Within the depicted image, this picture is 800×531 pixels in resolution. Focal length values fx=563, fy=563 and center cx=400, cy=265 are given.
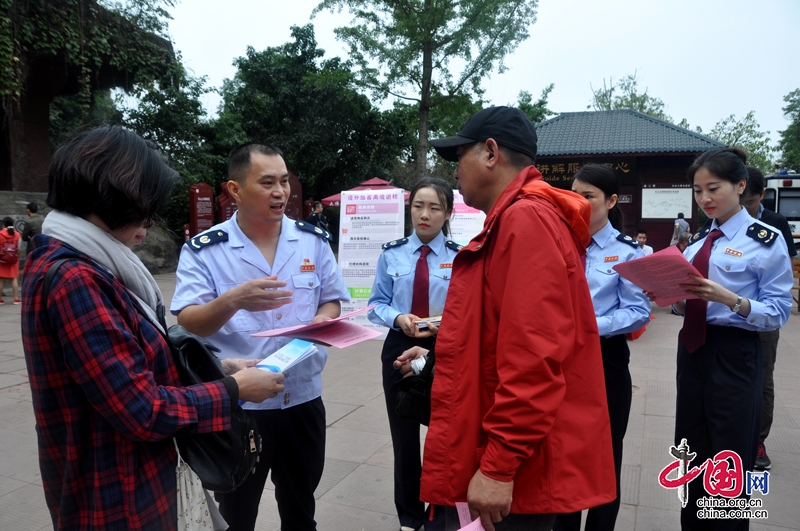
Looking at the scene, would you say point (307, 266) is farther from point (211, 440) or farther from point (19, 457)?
point (19, 457)

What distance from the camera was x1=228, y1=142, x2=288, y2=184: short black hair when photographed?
2.31 m

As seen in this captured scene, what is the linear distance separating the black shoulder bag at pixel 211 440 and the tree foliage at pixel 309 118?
70.4ft

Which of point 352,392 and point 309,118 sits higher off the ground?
point 309,118

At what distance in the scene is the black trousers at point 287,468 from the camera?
2213 mm

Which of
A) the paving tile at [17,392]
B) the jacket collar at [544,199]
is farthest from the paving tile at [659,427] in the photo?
the paving tile at [17,392]

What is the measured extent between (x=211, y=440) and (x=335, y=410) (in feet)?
11.1

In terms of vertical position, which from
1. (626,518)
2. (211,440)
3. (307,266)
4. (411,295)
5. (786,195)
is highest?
(786,195)

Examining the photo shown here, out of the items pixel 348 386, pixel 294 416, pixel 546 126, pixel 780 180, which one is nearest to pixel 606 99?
pixel 546 126

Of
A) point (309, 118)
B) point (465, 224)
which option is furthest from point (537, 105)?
point (465, 224)

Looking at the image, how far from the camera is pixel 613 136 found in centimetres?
1630

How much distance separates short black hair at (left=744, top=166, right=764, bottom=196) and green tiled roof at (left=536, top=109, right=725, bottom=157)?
1222 cm

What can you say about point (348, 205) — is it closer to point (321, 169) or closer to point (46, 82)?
point (46, 82)

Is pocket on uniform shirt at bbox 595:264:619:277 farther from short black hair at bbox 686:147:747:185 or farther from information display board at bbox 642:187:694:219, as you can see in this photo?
information display board at bbox 642:187:694:219

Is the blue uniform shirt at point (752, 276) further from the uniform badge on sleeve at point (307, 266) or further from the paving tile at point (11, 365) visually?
the paving tile at point (11, 365)
